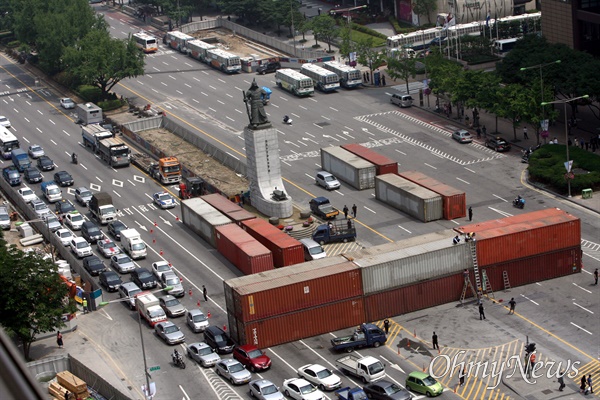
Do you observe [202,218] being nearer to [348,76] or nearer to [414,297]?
[414,297]

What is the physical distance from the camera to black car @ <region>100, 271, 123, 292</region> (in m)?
80.0

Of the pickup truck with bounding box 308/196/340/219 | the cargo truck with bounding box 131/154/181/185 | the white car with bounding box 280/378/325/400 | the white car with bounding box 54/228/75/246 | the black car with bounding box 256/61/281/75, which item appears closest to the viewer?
the white car with bounding box 280/378/325/400

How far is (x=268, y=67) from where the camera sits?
15812cm

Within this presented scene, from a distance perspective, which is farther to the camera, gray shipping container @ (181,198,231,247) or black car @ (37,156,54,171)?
black car @ (37,156,54,171)

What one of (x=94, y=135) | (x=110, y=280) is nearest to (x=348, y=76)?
(x=94, y=135)

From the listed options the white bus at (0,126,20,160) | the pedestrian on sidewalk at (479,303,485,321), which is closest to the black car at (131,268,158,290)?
the pedestrian on sidewalk at (479,303,485,321)

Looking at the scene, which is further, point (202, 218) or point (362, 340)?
point (202, 218)

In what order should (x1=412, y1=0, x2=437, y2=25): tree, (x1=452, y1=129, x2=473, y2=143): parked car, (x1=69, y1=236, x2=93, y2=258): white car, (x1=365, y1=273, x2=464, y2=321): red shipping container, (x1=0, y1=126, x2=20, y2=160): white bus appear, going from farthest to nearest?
1. (x1=412, y1=0, x2=437, y2=25): tree
2. (x1=0, y1=126, x2=20, y2=160): white bus
3. (x1=452, y1=129, x2=473, y2=143): parked car
4. (x1=69, y1=236, x2=93, y2=258): white car
5. (x1=365, y1=273, x2=464, y2=321): red shipping container

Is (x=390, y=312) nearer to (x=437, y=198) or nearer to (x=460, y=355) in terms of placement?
(x=460, y=355)

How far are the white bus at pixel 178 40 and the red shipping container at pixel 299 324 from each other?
113844 millimetres

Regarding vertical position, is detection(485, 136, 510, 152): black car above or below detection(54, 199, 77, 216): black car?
below

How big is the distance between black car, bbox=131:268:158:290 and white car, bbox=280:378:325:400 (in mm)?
23845

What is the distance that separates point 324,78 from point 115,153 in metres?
39.8

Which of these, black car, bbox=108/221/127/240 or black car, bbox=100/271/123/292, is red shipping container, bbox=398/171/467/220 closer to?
black car, bbox=108/221/127/240
